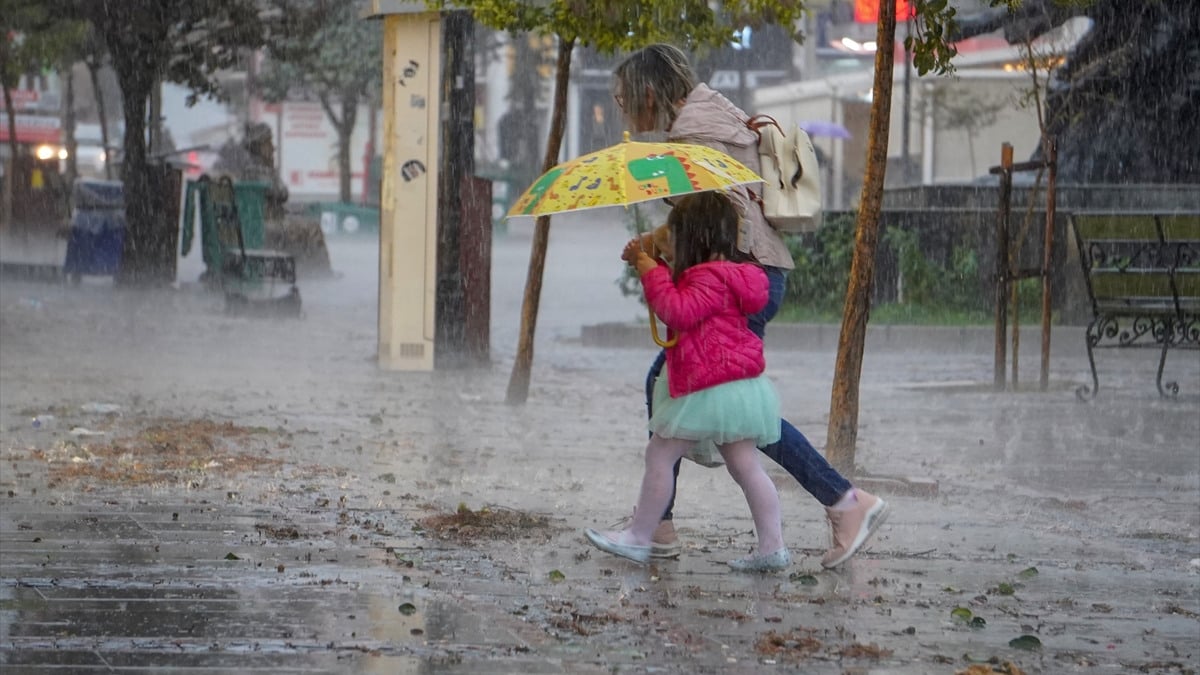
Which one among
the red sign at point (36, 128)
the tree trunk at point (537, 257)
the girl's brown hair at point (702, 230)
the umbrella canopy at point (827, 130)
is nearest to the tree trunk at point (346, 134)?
the umbrella canopy at point (827, 130)

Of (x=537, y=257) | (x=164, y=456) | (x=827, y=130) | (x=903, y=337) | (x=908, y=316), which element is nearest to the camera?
(x=164, y=456)

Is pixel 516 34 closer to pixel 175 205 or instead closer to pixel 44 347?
pixel 44 347

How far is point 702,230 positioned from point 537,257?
559 centimetres

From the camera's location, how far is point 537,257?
36.9 feet

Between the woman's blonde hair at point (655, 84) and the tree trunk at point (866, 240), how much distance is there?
1.83 meters

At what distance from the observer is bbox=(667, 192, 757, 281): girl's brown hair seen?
225 inches

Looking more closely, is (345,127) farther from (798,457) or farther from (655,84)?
(798,457)

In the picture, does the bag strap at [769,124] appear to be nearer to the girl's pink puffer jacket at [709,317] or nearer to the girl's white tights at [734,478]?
the girl's pink puffer jacket at [709,317]

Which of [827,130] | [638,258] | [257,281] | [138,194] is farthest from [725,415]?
[827,130]

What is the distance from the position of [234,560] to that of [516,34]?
577cm

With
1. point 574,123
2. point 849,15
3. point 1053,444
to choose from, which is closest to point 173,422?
point 1053,444

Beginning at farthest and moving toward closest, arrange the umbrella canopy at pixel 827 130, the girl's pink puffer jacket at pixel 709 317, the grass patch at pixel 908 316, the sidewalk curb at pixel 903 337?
the umbrella canopy at pixel 827 130 → the grass patch at pixel 908 316 → the sidewalk curb at pixel 903 337 → the girl's pink puffer jacket at pixel 709 317

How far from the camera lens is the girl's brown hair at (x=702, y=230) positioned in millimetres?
5707

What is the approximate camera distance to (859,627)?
16.5ft
